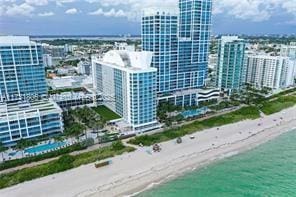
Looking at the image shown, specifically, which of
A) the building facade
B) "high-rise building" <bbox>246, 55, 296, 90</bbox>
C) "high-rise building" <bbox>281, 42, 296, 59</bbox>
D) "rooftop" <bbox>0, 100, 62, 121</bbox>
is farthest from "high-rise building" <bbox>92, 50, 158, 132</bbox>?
"high-rise building" <bbox>281, 42, 296, 59</bbox>

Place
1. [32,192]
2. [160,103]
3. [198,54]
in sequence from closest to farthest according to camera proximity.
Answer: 1. [32,192]
2. [160,103]
3. [198,54]

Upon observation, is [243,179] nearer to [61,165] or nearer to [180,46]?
[61,165]

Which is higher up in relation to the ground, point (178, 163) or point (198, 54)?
point (198, 54)

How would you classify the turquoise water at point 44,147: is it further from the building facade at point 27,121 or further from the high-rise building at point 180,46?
the high-rise building at point 180,46

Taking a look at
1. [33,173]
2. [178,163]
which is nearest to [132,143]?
[178,163]

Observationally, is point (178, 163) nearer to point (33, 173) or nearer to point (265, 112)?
point (33, 173)

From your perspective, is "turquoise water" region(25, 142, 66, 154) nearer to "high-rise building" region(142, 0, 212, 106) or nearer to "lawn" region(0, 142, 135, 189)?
"lawn" region(0, 142, 135, 189)
